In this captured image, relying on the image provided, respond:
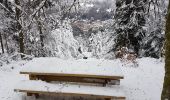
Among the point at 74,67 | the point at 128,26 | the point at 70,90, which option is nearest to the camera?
the point at 70,90

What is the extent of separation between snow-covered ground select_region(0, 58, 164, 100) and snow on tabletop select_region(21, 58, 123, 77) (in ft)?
2.06

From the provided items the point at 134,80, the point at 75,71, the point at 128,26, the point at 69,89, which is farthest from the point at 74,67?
the point at 128,26

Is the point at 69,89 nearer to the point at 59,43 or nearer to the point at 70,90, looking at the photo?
the point at 70,90

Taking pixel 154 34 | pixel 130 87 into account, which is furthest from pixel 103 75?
pixel 154 34

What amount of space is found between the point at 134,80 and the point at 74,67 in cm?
366

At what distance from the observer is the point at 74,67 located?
8328 mm

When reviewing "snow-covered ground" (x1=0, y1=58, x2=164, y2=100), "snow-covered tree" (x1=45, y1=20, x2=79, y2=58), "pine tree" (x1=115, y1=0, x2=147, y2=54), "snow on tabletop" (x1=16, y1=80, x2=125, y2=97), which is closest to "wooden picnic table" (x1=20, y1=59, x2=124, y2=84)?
"snow on tabletop" (x1=16, y1=80, x2=125, y2=97)

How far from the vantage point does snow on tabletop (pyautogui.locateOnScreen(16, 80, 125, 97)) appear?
7.23 m

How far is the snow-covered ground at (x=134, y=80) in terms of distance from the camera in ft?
29.1

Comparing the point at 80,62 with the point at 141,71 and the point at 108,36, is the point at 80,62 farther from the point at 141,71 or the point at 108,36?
the point at 108,36

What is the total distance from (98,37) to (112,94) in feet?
145

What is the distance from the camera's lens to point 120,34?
2120 centimetres

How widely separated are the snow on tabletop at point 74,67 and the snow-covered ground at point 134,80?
627 millimetres

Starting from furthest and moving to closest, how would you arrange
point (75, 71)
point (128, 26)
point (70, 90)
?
point (128, 26) → point (75, 71) → point (70, 90)
